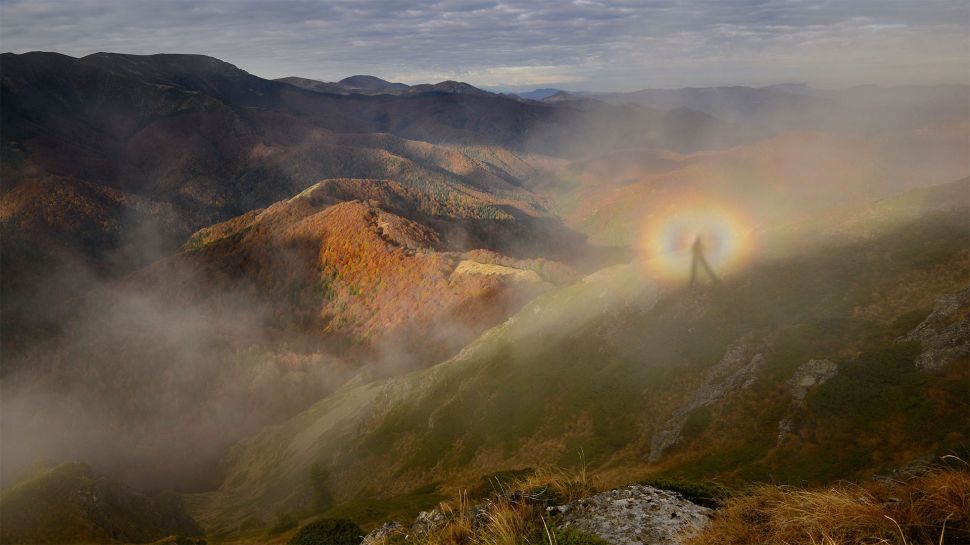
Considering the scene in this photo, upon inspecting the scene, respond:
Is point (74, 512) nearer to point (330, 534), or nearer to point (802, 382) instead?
point (330, 534)

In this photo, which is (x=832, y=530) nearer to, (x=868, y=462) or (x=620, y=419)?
(x=868, y=462)

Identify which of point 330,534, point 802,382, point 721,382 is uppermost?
point 802,382

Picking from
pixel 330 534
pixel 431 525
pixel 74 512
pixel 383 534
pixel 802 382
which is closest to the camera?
pixel 431 525

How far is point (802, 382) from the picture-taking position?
1495 inches

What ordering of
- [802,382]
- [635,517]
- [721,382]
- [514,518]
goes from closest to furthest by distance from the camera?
[514,518] → [635,517] → [802,382] → [721,382]

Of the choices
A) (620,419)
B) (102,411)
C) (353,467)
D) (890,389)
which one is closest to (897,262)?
(890,389)

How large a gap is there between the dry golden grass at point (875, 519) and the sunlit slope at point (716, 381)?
86.1ft

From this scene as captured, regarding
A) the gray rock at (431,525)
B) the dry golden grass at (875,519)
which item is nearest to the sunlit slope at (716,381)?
the dry golden grass at (875,519)

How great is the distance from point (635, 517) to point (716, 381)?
133 feet

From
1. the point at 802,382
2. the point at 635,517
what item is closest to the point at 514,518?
the point at 635,517

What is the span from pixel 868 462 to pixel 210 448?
188 m

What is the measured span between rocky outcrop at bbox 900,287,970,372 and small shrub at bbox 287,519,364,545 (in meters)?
38.5

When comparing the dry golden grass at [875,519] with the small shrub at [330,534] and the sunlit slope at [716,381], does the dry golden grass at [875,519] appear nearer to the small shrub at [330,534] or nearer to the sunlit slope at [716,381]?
the small shrub at [330,534]

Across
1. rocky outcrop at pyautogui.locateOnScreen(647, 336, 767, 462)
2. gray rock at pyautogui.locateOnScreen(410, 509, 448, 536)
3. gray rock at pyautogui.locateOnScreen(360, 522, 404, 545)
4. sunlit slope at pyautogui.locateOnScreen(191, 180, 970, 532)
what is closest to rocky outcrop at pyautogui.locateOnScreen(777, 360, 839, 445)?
sunlit slope at pyautogui.locateOnScreen(191, 180, 970, 532)
